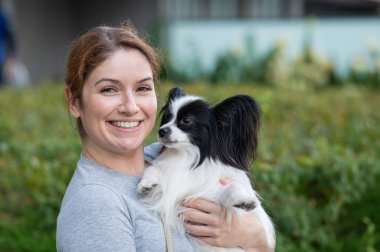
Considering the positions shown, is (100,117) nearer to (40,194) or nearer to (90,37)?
(90,37)

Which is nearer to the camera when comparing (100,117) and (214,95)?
(100,117)

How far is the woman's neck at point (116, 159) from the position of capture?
7.52 feet

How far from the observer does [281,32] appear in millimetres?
13469

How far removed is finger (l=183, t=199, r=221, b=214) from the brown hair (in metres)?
0.58

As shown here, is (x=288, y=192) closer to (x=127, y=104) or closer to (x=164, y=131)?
(x=164, y=131)

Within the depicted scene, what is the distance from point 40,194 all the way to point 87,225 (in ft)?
8.82

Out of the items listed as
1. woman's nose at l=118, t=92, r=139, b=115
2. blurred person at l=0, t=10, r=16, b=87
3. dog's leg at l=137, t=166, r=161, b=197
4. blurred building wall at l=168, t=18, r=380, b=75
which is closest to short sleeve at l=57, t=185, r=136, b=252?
dog's leg at l=137, t=166, r=161, b=197

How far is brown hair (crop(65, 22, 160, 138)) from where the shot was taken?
2.16 meters

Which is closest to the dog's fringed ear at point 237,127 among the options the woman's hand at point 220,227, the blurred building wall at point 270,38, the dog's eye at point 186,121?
the dog's eye at point 186,121

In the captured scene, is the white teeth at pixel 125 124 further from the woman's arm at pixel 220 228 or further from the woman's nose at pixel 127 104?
the woman's arm at pixel 220 228

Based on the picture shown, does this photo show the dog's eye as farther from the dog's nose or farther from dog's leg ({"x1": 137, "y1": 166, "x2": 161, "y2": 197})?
dog's leg ({"x1": 137, "y1": 166, "x2": 161, "y2": 197})

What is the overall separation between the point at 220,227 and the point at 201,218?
0.09m

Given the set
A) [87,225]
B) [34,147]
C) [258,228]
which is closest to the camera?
[87,225]

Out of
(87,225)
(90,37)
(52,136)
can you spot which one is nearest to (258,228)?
(87,225)
